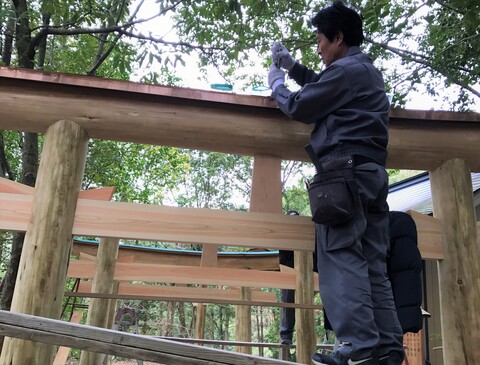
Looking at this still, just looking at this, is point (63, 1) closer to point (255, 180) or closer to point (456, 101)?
point (255, 180)

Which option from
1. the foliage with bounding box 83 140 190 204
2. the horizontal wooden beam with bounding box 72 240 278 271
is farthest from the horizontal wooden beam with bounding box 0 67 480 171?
the foliage with bounding box 83 140 190 204

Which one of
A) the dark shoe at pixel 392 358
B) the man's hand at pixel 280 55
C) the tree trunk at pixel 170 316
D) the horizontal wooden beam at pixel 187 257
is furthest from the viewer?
the tree trunk at pixel 170 316

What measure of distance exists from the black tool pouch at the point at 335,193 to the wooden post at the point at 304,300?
308 centimetres

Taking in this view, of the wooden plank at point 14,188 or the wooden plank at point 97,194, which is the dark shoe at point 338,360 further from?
Answer: the wooden plank at point 14,188

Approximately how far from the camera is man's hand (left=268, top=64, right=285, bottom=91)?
2.24 m

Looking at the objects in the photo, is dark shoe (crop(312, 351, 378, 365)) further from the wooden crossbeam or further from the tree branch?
the tree branch

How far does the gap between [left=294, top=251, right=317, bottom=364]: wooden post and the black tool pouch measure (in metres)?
3.08

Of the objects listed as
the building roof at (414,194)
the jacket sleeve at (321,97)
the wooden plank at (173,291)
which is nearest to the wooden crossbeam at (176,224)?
the jacket sleeve at (321,97)

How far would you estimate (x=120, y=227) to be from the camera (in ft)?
7.16

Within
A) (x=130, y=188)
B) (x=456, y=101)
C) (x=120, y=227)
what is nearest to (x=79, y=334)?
(x=120, y=227)

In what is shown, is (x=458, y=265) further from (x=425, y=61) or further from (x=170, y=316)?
(x=170, y=316)

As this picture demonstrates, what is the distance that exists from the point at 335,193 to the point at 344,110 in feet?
1.43

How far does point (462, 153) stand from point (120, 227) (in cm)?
190

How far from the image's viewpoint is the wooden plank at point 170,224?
2.18 m
